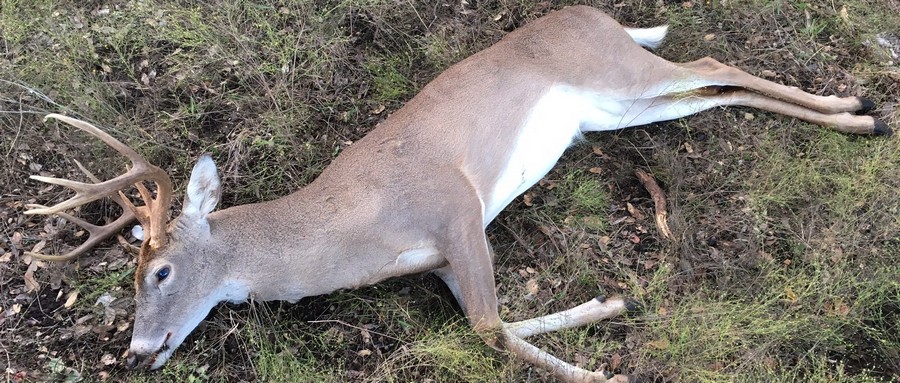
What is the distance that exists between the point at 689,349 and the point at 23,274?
4.10 meters

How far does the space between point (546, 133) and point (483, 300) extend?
1.15 metres

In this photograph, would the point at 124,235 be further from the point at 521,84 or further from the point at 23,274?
the point at 521,84

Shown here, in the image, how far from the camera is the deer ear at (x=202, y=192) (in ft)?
11.5

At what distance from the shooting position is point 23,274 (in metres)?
4.32

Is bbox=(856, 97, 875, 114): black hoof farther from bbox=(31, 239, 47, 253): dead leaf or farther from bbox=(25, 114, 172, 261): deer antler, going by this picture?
bbox=(31, 239, 47, 253): dead leaf

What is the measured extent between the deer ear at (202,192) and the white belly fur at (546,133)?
1512 mm

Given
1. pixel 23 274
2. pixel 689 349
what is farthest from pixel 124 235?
pixel 689 349

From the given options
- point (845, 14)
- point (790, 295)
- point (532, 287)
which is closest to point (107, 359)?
point (532, 287)

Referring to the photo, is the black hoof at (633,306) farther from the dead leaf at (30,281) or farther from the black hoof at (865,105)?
the dead leaf at (30,281)

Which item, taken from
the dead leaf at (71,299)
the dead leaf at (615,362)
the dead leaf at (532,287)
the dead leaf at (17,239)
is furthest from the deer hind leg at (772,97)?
the dead leaf at (17,239)

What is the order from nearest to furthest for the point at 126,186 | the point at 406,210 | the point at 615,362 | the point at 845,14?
the point at 126,186, the point at 406,210, the point at 615,362, the point at 845,14

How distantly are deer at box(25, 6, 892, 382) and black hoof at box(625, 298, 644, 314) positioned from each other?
12mm

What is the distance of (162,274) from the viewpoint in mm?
3529

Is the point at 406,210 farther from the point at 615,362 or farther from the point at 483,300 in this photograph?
the point at 615,362
